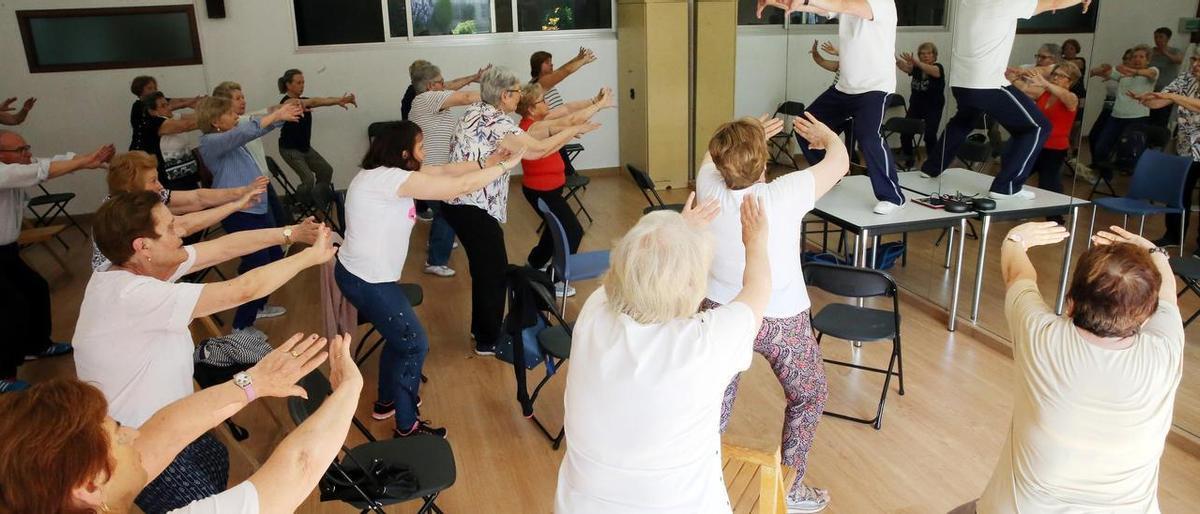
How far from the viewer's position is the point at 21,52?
7.58 metres

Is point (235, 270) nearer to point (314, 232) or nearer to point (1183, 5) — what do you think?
point (314, 232)

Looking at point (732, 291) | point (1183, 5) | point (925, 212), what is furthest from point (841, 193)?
point (732, 291)

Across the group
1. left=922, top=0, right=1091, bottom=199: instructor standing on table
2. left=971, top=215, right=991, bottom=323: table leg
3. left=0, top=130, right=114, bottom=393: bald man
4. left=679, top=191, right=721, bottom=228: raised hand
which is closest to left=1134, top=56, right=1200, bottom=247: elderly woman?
left=922, top=0, right=1091, bottom=199: instructor standing on table

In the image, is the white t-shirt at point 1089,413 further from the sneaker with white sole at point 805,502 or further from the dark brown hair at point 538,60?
the dark brown hair at point 538,60

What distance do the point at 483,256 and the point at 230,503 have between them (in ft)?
9.66

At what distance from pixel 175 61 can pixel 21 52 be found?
1.34 meters

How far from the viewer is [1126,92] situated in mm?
4289

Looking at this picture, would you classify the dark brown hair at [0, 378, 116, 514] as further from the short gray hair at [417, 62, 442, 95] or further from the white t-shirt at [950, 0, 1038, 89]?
the short gray hair at [417, 62, 442, 95]

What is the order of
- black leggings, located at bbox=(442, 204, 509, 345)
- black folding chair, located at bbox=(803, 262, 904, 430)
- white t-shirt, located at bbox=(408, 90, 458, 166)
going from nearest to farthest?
1. black folding chair, located at bbox=(803, 262, 904, 430)
2. black leggings, located at bbox=(442, 204, 509, 345)
3. white t-shirt, located at bbox=(408, 90, 458, 166)

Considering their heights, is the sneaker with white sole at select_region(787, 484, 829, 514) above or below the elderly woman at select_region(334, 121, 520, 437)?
below

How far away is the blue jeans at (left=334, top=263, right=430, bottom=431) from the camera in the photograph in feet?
11.0

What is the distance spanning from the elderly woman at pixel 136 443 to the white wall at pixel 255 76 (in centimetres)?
708

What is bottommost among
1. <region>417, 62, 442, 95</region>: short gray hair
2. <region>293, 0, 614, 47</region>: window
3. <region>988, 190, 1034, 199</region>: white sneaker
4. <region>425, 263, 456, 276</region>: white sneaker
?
<region>425, 263, 456, 276</region>: white sneaker

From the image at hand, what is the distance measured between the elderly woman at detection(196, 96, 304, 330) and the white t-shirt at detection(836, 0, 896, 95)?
3.15 m
